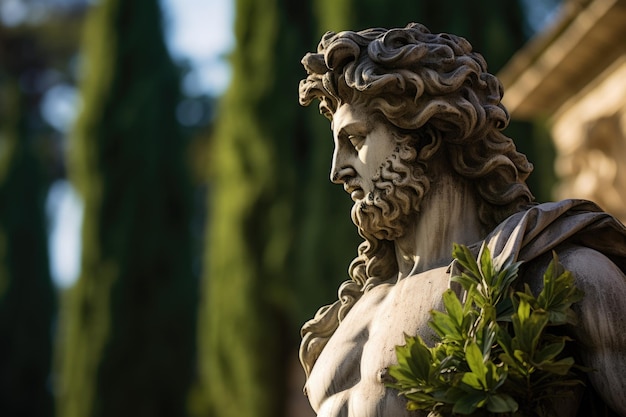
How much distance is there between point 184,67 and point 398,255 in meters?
19.4

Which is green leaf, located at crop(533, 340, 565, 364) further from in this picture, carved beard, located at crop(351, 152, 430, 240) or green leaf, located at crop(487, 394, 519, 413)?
carved beard, located at crop(351, 152, 430, 240)

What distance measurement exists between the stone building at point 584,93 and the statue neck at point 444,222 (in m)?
2.91

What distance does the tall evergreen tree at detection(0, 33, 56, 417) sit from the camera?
22.8m

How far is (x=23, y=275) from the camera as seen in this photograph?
75.9 feet

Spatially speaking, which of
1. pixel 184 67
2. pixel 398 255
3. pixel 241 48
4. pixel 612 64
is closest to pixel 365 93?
pixel 398 255

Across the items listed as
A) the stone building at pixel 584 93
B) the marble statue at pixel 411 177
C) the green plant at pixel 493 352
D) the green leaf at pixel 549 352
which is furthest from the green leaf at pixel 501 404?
the stone building at pixel 584 93

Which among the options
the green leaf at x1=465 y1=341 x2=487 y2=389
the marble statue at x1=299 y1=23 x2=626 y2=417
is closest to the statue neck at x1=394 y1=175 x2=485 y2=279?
the marble statue at x1=299 y1=23 x2=626 y2=417

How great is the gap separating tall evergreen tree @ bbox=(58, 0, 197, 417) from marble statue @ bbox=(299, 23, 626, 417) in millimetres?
14718

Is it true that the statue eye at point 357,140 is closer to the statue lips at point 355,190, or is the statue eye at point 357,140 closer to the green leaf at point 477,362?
the statue lips at point 355,190

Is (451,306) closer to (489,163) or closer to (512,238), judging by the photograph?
(512,238)

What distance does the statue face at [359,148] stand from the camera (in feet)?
10.6

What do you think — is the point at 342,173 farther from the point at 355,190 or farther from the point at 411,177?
the point at 411,177

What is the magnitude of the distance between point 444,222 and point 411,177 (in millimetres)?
153

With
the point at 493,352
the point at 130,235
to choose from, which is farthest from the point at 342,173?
the point at 130,235
